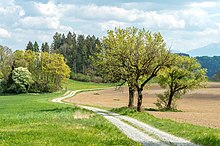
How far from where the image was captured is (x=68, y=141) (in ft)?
65.8

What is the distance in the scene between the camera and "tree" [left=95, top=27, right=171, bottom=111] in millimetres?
53156

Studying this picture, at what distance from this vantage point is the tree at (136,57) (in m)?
53.2

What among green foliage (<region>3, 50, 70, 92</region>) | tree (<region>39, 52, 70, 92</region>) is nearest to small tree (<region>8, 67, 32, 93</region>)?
green foliage (<region>3, 50, 70, 92</region>)

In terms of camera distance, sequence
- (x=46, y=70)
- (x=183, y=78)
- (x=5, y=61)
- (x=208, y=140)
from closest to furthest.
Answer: (x=208, y=140) < (x=183, y=78) < (x=46, y=70) < (x=5, y=61)

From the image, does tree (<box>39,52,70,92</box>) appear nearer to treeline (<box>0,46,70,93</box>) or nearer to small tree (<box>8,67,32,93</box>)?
treeline (<box>0,46,70,93</box>)

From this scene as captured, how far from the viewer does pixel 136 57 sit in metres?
53.5

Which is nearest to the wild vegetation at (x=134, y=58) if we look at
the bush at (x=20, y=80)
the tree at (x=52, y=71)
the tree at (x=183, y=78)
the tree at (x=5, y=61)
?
the tree at (x=183, y=78)

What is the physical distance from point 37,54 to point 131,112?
353ft

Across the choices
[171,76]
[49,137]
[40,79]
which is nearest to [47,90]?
[40,79]

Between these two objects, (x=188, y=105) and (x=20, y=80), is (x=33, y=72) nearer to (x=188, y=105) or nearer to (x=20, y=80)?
(x=20, y=80)

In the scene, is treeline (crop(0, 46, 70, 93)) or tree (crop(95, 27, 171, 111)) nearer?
tree (crop(95, 27, 171, 111))

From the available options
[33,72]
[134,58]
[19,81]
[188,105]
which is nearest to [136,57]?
[134,58]

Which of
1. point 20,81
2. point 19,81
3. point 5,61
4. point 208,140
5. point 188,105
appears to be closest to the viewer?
point 208,140

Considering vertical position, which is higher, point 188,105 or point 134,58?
point 134,58
